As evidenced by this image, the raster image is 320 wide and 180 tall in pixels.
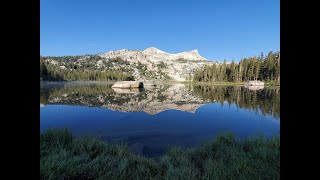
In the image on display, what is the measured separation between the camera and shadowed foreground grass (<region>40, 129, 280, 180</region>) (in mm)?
4152

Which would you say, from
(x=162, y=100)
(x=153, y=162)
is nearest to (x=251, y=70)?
(x=162, y=100)

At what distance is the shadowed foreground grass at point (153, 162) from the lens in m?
4.15

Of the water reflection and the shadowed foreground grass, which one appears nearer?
the shadowed foreground grass

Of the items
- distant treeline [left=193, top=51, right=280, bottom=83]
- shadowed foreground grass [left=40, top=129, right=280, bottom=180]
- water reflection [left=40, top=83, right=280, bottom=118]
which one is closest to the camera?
shadowed foreground grass [left=40, top=129, right=280, bottom=180]

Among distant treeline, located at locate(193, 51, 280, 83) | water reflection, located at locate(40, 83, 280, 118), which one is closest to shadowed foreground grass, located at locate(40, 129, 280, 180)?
water reflection, located at locate(40, 83, 280, 118)

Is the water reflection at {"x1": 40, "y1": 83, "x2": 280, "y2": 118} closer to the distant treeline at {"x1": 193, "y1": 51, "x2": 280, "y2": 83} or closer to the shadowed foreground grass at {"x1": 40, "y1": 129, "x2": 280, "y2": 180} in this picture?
the shadowed foreground grass at {"x1": 40, "y1": 129, "x2": 280, "y2": 180}

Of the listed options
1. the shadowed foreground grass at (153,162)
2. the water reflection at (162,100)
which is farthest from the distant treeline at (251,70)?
the shadowed foreground grass at (153,162)

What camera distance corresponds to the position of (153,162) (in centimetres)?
578

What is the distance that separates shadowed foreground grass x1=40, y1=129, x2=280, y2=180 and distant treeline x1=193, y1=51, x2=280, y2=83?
65.5 meters

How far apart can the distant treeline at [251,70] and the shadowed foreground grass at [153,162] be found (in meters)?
65.5

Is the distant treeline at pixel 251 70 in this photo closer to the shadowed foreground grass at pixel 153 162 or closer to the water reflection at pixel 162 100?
the water reflection at pixel 162 100
